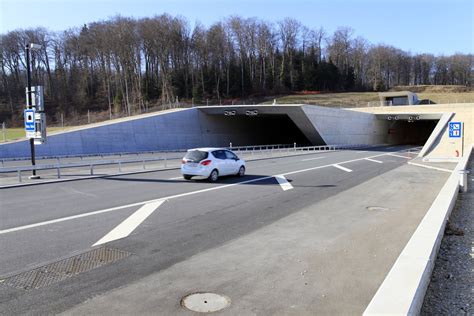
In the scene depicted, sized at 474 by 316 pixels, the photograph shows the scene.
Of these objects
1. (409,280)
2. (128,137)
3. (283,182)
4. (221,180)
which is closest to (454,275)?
(409,280)

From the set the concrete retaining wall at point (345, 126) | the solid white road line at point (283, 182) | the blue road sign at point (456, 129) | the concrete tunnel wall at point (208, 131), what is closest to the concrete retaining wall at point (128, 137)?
the concrete tunnel wall at point (208, 131)

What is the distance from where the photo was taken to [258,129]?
6134 cm

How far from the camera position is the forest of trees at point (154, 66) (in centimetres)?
8838

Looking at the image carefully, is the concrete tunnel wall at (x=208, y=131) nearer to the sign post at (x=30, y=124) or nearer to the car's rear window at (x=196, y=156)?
the sign post at (x=30, y=124)

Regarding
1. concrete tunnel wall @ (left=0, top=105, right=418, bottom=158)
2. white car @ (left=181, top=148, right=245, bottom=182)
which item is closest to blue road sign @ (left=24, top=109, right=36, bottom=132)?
white car @ (left=181, top=148, right=245, bottom=182)

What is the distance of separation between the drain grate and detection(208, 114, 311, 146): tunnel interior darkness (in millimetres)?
44490

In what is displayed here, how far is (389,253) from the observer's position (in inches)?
282

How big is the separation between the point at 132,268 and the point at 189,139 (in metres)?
42.2

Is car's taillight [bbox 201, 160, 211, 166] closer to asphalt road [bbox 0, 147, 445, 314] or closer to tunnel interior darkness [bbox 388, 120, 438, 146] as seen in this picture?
asphalt road [bbox 0, 147, 445, 314]

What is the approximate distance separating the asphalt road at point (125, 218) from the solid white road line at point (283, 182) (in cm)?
4

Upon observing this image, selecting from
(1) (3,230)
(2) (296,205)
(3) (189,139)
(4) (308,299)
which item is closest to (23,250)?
(1) (3,230)

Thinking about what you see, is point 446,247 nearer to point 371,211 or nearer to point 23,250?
point 371,211

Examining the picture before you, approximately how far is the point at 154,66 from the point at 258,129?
1692 inches

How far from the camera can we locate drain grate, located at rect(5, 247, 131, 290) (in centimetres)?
554
